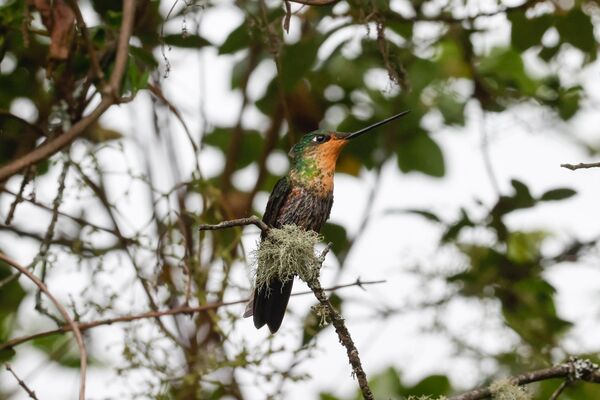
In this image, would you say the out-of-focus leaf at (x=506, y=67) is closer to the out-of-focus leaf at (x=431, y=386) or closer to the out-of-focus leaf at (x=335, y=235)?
the out-of-focus leaf at (x=335, y=235)

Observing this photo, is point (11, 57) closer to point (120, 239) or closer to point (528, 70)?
point (120, 239)

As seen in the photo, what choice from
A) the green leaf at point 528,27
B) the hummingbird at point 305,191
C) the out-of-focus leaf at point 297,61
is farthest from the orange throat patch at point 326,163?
the green leaf at point 528,27

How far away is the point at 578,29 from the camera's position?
348 centimetres

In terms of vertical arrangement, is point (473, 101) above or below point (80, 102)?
above

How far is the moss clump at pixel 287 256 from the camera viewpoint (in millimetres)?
2434

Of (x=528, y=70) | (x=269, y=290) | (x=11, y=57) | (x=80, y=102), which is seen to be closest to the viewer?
(x=269, y=290)

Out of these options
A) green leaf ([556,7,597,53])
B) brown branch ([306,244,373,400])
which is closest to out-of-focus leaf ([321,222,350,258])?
green leaf ([556,7,597,53])

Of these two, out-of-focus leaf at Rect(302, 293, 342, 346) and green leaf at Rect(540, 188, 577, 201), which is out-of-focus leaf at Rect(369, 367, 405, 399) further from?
green leaf at Rect(540, 188, 577, 201)

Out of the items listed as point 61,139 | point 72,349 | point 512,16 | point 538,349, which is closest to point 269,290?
point 61,139

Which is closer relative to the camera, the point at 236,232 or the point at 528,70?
the point at 236,232

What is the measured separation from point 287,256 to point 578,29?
5.33 ft

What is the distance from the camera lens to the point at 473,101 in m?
4.42

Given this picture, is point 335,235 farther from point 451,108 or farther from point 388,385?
point 451,108

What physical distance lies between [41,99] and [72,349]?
4.42 feet
